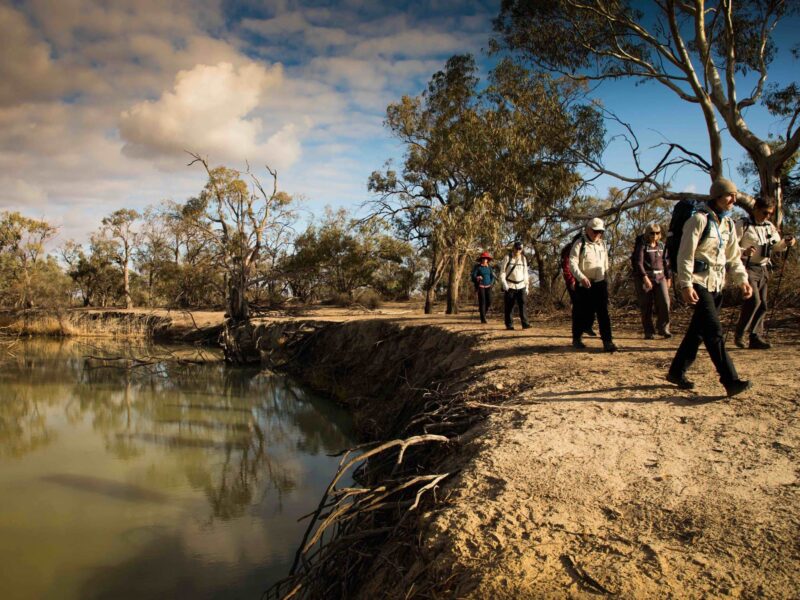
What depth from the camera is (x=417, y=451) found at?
4.34 m

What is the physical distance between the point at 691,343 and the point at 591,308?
2458mm

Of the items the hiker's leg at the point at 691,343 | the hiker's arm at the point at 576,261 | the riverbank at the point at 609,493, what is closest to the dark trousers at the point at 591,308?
the hiker's arm at the point at 576,261

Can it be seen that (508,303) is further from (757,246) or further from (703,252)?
(703,252)

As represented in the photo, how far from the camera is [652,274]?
306 inches

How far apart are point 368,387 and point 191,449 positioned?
392 cm

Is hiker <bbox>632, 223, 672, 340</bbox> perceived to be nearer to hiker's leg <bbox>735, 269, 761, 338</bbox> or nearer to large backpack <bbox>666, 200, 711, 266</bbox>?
hiker's leg <bbox>735, 269, 761, 338</bbox>

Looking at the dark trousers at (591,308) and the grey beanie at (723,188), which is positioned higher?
the grey beanie at (723,188)

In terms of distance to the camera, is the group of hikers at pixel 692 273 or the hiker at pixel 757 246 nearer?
the group of hikers at pixel 692 273

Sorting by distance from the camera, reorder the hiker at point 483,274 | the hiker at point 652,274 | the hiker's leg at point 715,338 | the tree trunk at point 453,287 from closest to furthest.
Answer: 1. the hiker's leg at point 715,338
2. the hiker at point 652,274
3. the hiker at point 483,274
4. the tree trunk at point 453,287

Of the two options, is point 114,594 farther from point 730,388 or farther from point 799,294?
point 799,294

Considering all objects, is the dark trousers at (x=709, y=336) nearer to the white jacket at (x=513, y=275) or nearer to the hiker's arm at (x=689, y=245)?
the hiker's arm at (x=689, y=245)

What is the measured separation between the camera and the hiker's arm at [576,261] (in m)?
6.45

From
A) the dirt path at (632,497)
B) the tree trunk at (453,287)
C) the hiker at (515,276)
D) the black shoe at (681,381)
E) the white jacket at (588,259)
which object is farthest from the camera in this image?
the tree trunk at (453,287)

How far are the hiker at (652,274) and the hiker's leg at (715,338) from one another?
357 cm
